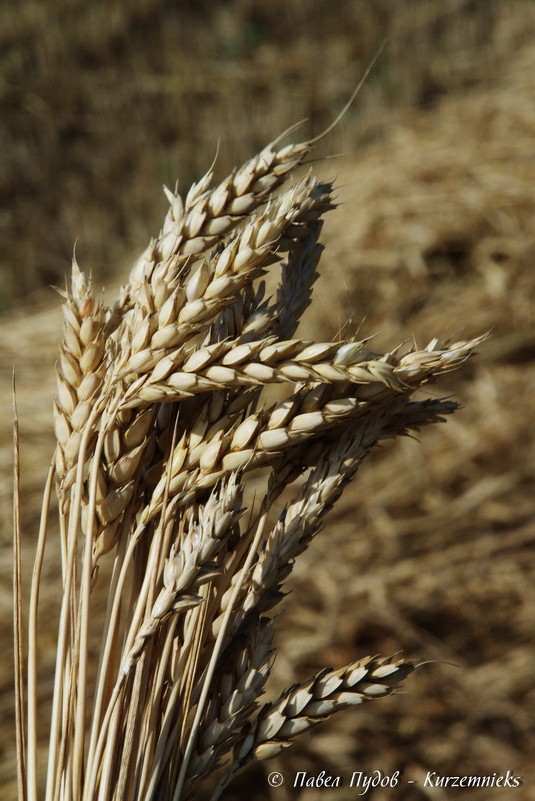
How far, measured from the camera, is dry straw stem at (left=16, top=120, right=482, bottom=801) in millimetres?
470

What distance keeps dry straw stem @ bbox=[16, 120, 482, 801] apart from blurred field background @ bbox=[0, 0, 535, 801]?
0.10 metres

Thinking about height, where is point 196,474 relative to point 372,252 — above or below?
above

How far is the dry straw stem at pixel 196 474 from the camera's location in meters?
0.47

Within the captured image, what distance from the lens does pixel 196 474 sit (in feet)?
1.62

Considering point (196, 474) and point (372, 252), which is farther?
point (372, 252)

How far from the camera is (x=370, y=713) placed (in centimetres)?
172

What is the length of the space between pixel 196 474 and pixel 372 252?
2015 mm

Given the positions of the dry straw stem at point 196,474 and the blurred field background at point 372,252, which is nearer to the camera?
→ the dry straw stem at point 196,474

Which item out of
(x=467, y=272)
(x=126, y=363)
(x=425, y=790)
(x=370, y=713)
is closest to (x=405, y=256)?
(x=467, y=272)

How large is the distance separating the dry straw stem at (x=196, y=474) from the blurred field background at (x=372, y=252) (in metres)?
0.10

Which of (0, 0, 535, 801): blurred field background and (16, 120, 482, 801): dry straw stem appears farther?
(0, 0, 535, 801): blurred field background

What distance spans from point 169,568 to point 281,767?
134 centimetres

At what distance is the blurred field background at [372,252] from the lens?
68.8 inches

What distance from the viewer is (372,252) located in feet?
7.89
